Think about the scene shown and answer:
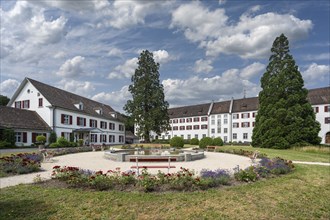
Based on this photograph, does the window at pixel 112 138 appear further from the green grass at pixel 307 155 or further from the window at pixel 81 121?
the green grass at pixel 307 155

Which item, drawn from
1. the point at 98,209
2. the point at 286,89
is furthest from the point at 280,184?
the point at 286,89

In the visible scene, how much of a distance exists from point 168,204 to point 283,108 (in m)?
32.7

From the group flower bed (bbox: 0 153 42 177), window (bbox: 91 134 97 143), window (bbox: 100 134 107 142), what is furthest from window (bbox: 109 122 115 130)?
flower bed (bbox: 0 153 42 177)

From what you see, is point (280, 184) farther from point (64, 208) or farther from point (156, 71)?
point (156, 71)

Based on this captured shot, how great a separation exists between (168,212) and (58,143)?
98.3ft

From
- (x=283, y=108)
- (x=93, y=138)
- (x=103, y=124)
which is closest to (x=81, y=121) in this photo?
(x=93, y=138)

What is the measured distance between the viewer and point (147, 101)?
1939 inches

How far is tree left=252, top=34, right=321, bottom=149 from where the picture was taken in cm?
3484

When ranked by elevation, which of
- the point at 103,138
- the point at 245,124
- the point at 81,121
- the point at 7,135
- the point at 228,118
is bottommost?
the point at 103,138

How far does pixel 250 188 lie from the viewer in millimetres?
9398

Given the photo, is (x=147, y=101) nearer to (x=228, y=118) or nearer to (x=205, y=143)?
(x=205, y=143)

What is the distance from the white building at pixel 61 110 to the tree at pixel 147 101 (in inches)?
267

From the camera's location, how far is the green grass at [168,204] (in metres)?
7.05

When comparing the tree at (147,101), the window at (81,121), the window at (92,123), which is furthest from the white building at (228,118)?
the window at (81,121)
